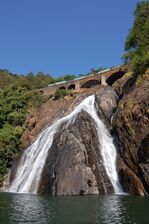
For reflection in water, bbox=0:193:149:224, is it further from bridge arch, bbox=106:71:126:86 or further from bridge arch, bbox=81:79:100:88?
bridge arch, bbox=81:79:100:88

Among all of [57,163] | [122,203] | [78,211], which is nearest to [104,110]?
[57,163]

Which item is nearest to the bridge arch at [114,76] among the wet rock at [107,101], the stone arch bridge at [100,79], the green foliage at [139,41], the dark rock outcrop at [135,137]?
the stone arch bridge at [100,79]

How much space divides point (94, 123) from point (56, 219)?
21.8 metres

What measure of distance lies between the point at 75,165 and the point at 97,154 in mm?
3060

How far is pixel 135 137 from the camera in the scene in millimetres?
35500

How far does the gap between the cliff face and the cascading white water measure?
64 cm

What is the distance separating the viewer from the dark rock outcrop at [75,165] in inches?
1373

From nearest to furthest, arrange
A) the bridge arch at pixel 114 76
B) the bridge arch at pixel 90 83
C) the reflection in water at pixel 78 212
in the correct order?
the reflection in water at pixel 78 212 → the bridge arch at pixel 114 76 → the bridge arch at pixel 90 83

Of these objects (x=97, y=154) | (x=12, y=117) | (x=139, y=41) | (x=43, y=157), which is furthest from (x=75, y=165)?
(x=12, y=117)

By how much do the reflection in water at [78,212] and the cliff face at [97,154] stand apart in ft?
19.1

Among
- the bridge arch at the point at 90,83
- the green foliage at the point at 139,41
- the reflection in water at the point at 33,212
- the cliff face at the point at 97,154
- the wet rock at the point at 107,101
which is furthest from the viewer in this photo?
the bridge arch at the point at 90,83

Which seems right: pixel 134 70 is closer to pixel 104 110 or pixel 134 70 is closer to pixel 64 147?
pixel 104 110

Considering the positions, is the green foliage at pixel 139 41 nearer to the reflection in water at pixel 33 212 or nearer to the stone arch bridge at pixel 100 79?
the stone arch bridge at pixel 100 79

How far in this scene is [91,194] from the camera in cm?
3441
